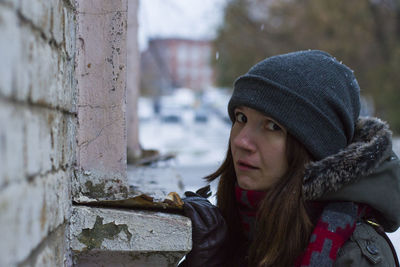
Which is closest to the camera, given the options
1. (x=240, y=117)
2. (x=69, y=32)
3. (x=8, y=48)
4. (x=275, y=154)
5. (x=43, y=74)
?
(x=8, y=48)

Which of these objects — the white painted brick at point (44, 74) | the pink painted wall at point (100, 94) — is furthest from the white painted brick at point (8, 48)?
the pink painted wall at point (100, 94)

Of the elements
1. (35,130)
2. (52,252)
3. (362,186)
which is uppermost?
(35,130)

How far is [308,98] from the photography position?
1564mm

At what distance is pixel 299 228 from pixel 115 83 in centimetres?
84

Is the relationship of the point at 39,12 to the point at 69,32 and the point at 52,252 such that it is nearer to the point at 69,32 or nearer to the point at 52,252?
the point at 69,32

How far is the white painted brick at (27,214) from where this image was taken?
746 mm

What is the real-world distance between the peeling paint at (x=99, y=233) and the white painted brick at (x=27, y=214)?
204 mm

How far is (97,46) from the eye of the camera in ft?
5.06

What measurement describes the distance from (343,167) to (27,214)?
1078mm

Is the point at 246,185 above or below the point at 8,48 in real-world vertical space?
below

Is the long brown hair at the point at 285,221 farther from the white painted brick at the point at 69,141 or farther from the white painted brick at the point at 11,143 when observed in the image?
the white painted brick at the point at 11,143

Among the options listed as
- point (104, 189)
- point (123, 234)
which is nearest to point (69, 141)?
point (104, 189)

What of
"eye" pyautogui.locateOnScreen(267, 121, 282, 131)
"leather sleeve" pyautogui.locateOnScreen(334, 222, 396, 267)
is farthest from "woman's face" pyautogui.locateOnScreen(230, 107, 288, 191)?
"leather sleeve" pyautogui.locateOnScreen(334, 222, 396, 267)

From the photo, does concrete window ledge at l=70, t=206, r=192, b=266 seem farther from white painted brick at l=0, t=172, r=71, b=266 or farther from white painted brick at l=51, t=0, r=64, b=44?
white painted brick at l=51, t=0, r=64, b=44
